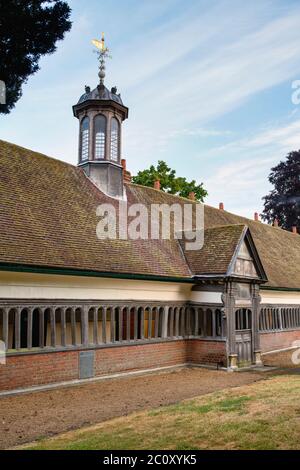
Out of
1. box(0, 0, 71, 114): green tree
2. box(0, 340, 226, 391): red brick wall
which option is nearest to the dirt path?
box(0, 340, 226, 391): red brick wall

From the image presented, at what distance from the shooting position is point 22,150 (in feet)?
62.4

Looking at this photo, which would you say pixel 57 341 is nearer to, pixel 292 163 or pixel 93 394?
pixel 93 394

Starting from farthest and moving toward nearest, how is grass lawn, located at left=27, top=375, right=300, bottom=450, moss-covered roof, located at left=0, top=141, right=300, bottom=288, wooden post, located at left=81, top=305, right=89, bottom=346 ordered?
wooden post, located at left=81, top=305, right=89, bottom=346 → moss-covered roof, located at left=0, top=141, right=300, bottom=288 → grass lawn, located at left=27, top=375, right=300, bottom=450

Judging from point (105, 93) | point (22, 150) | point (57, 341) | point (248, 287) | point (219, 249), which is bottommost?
point (57, 341)

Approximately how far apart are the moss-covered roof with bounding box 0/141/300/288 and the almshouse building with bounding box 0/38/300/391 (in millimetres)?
53

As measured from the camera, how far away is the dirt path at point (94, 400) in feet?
33.1

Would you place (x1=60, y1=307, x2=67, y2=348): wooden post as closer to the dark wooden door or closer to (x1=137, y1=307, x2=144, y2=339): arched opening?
(x1=137, y1=307, x2=144, y2=339): arched opening

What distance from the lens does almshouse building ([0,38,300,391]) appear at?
1377 cm

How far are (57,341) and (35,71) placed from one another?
8.32 meters

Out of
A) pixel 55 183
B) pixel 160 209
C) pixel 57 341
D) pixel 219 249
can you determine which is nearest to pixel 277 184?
pixel 160 209

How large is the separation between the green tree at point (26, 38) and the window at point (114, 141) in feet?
40.4

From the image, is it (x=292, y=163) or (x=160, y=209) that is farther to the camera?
(x=292, y=163)

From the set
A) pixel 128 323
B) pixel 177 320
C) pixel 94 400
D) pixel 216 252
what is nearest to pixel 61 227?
pixel 128 323
